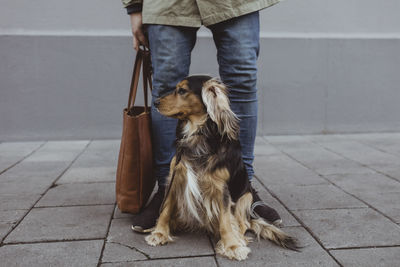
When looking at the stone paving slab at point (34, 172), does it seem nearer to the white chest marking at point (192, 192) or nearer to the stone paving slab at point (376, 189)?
the white chest marking at point (192, 192)

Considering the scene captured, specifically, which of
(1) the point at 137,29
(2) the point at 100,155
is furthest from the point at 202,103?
(2) the point at 100,155

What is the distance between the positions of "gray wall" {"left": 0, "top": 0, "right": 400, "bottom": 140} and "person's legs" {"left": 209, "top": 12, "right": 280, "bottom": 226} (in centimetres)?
284

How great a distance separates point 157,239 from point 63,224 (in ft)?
2.32

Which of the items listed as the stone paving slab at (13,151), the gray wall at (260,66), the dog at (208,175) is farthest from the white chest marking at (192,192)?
the gray wall at (260,66)

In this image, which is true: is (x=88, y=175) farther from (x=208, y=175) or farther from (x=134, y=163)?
(x=208, y=175)

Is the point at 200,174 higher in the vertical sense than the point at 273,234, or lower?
higher

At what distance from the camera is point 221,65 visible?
9.07 feet

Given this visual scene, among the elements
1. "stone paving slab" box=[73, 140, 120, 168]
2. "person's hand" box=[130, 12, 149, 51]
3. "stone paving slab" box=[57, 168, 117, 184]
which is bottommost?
"stone paving slab" box=[73, 140, 120, 168]

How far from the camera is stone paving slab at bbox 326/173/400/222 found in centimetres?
A: 298

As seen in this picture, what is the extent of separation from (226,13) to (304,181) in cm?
176

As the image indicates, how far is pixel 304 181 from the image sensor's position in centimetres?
367

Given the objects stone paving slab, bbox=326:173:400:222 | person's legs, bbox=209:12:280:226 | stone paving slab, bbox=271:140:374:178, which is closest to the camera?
person's legs, bbox=209:12:280:226

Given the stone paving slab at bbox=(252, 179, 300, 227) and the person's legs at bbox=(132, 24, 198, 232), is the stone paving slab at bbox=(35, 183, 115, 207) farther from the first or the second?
the stone paving slab at bbox=(252, 179, 300, 227)

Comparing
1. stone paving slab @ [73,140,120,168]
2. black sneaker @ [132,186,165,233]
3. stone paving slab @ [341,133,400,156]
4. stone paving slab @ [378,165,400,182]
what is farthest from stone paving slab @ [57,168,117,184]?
stone paving slab @ [341,133,400,156]
